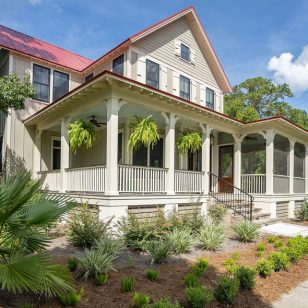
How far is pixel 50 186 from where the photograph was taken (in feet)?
39.8

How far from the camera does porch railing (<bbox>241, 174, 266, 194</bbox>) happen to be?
44.1 ft

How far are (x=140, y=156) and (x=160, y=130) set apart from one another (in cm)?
178

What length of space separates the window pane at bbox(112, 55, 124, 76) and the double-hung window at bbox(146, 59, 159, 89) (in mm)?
1106

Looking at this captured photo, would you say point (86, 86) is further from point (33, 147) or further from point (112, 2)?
point (33, 147)

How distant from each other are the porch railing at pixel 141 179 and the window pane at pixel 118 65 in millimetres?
5315

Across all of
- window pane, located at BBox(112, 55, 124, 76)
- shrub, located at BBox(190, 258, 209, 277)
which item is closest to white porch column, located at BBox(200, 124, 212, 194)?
window pane, located at BBox(112, 55, 124, 76)

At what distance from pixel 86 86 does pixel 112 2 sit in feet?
16.0

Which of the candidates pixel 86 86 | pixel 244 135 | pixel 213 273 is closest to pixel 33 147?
pixel 86 86

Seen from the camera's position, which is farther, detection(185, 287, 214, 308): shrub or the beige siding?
the beige siding

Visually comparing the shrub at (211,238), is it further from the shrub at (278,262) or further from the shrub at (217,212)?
the shrub at (217,212)

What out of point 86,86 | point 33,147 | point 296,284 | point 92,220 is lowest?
point 296,284

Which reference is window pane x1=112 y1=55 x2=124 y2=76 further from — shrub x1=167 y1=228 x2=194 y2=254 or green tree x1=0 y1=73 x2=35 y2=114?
shrub x1=167 y1=228 x2=194 y2=254

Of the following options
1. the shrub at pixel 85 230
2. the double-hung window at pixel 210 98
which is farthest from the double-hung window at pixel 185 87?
the shrub at pixel 85 230

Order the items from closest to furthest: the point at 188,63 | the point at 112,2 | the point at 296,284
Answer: the point at 296,284 < the point at 112,2 < the point at 188,63
